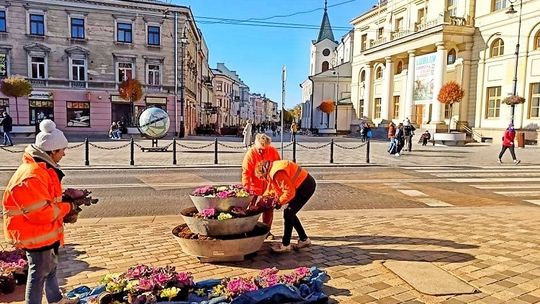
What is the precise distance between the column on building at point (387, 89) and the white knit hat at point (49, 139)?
4187 centimetres

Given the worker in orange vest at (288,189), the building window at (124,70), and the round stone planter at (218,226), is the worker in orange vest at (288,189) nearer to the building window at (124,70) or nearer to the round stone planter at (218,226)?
the round stone planter at (218,226)

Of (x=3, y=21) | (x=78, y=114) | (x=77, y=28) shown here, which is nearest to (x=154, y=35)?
(x=77, y=28)

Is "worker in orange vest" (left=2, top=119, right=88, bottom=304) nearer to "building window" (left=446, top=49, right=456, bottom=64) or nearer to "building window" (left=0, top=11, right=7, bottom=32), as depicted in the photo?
"building window" (left=0, top=11, right=7, bottom=32)

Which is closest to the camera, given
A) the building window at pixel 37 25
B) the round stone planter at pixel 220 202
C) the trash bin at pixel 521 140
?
the round stone planter at pixel 220 202

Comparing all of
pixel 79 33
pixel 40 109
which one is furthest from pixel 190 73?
pixel 40 109

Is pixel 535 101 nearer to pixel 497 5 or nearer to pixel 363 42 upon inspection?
pixel 497 5

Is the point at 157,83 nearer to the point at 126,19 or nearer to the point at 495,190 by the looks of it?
the point at 126,19

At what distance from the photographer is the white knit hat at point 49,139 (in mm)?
3125

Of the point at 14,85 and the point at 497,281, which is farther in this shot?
the point at 14,85

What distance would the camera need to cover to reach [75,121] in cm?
3538

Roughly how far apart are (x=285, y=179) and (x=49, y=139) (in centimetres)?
261

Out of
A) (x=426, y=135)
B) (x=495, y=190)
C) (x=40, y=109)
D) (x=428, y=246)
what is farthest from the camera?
(x=40, y=109)

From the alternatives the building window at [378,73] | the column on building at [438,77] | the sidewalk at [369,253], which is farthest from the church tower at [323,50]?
the sidewalk at [369,253]

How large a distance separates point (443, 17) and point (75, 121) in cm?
3259
